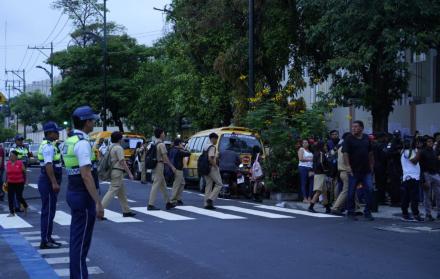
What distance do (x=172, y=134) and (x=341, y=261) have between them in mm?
41168

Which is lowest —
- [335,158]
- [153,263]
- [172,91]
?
A: [153,263]

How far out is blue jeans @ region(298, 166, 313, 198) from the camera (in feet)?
61.0

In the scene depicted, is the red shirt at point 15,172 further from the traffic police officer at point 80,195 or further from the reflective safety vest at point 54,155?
the traffic police officer at point 80,195

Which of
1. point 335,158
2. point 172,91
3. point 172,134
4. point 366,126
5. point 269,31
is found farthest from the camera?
point 172,134

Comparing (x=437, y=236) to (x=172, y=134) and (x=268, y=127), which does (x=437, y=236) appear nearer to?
(x=268, y=127)

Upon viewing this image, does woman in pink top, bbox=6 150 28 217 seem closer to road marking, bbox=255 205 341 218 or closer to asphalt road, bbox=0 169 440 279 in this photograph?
asphalt road, bbox=0 169 440 279

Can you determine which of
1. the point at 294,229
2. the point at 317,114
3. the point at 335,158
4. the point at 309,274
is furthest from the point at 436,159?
the point at 309,274

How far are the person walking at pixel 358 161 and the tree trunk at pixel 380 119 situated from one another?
Answer: 8.84 m

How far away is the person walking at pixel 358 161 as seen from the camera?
48.6 feet

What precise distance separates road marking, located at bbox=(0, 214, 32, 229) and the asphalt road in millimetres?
91

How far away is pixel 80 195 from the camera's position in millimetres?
7461

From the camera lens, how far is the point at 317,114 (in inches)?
805

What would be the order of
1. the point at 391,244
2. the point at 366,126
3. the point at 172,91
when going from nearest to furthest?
1. the point at 391,244
2. the point at 366,126
3. the point at 172,91

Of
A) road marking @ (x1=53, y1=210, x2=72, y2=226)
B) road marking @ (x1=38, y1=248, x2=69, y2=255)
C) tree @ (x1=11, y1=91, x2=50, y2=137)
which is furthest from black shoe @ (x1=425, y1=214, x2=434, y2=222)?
tree @ (x1=11, y1=91, x2=50, y2=137)
